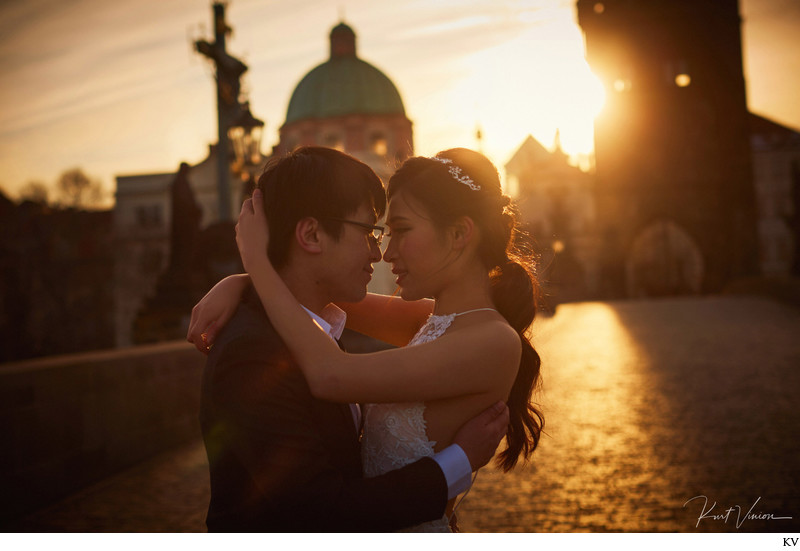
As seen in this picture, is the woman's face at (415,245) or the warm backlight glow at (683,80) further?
the warm backlight glow at (683,80)

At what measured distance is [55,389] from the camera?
5.72 metres

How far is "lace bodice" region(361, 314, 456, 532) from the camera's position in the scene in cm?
240

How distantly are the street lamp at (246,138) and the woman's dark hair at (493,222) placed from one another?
925 cm

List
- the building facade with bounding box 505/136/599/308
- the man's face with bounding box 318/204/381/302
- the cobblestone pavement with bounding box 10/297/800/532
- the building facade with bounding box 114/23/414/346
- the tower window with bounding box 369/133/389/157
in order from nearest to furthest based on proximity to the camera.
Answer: the man's face with bounding box 318/204/381/302
the cobblestone pavement with bounding box 10/297/800/532
the building facade with bounding box 114/23/414/346
the tower window with bounding box 369/133/389/157
the building facade with bounding box 505/136/599/308

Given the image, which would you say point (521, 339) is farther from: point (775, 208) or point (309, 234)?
point (775, 208)

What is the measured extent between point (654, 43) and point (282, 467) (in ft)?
125

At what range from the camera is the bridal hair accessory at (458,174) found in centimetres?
255

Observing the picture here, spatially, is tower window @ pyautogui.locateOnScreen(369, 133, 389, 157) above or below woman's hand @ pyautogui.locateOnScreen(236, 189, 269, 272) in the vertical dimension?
above

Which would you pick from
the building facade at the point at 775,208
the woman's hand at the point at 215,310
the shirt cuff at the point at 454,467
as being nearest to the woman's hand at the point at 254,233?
A: the woman's hand at the point at 215,310

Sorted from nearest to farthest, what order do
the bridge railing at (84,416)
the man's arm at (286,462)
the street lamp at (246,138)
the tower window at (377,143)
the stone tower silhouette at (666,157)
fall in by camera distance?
the man's arm at (286,462) → the bridge railing at (84,416) → the street lamp at (246,138) → the stone tower silhouette at (666,157) → the tower window at (377,143)

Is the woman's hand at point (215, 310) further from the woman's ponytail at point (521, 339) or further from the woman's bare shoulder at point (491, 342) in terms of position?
the woman's ponytail at point (521, 339)

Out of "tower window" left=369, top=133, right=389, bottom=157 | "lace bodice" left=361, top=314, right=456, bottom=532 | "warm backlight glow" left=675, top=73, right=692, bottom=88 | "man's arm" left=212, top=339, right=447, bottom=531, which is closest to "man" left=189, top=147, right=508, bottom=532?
"man's arm" left=212, top=339, right=447, bottom=531

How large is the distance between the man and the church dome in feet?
187

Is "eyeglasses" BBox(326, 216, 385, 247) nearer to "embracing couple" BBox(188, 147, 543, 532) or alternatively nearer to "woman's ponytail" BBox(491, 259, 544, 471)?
"embracing couple" BBox(188, 147, 543, 532)
